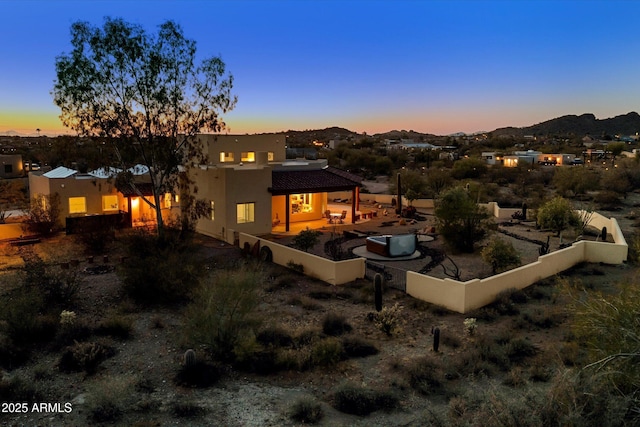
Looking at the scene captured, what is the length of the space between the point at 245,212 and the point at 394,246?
28.2 feet

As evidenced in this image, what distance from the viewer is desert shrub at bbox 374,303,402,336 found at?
13.1 m

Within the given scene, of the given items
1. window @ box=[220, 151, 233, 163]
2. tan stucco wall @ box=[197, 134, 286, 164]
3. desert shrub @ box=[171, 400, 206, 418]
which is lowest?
desert shrub @ box=[171, 400, 206, 418]

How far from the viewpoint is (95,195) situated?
27891 mm

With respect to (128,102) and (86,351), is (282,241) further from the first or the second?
(86,351)

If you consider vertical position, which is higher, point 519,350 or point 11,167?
point 11,167

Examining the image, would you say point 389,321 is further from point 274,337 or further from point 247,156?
point 247,156

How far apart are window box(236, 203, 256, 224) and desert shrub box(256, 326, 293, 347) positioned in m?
13.7

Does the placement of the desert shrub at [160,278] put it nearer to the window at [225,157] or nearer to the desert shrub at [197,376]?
the desert shrub at [197,376]

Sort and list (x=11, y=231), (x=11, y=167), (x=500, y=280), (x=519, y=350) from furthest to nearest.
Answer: (x=11, y=167), (x=11, y=231), (x=500, y=280), (x=519, y=350)

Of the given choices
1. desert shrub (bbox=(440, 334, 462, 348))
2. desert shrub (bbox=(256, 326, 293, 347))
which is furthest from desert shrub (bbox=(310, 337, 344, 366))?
desert shrub (bbox=(440, 334, 462, 348))

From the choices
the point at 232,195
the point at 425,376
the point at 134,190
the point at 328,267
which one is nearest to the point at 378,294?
the point at 328,267

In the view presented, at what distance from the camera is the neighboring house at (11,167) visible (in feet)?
157

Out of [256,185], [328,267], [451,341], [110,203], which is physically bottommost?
[451,341]

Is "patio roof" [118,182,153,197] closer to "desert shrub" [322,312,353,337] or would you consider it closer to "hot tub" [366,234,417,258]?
"hot tub" [366,234,417,258]
